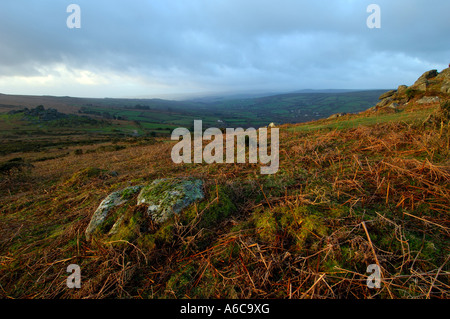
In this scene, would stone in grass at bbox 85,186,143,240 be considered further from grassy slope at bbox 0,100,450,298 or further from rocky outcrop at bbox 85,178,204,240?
grassy slope at bbox 0,100,450,298

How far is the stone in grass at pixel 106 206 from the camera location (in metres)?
3.05

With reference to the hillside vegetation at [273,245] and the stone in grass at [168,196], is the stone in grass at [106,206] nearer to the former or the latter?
the hillside vegetation at [273,245]

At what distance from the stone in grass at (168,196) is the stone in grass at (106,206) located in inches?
12.4

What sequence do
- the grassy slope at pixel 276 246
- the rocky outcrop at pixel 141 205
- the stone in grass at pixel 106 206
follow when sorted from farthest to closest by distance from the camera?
1. the stone in grass at pixel 106 206
2. the rocky outcrop at pixel 141 205
3. the grassy slope at pixel 276 246

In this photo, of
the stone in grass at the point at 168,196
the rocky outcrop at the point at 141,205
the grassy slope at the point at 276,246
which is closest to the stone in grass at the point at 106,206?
the rocky outcrop at the point at 141,205

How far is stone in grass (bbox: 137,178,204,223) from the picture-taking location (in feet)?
9.47

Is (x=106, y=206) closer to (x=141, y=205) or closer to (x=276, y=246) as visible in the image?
(x=141, y=205)

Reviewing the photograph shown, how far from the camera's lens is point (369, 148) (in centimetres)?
485

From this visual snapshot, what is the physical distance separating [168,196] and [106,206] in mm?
1140

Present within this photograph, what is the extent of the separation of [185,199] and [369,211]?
250cm

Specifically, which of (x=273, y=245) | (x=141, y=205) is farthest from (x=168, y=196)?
(x=273, y=245)

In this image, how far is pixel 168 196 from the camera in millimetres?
3076
